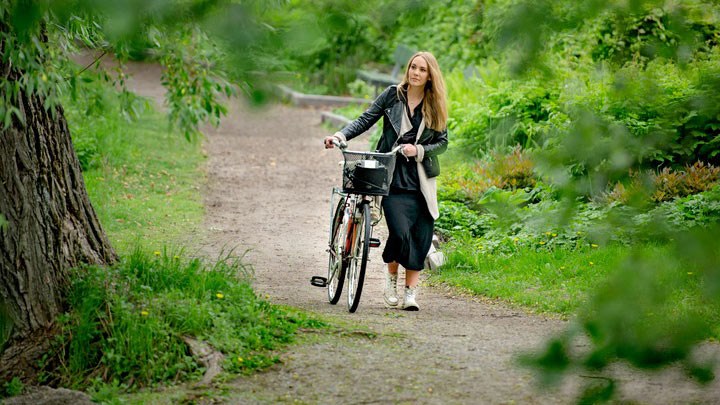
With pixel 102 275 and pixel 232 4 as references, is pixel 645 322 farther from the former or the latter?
pixel 102 275

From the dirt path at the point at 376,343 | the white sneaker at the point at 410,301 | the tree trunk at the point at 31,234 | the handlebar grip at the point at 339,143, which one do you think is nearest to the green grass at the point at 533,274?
the dirt path at the point at 376,343

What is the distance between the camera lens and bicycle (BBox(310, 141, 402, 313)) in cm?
704

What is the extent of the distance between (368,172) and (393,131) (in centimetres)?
64

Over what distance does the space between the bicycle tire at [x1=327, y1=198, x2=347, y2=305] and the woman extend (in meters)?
0.35

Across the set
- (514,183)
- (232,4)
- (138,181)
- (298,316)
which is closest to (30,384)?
(298,316)

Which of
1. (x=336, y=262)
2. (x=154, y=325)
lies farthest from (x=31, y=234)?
(x=336, y=262)

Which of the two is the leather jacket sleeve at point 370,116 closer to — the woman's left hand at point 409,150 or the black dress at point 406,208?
the black dress at point 406,208

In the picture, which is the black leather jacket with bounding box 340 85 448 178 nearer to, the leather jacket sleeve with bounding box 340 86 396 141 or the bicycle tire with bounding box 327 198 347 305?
the leather jacket sleeve with bounding box 340 86 396 141

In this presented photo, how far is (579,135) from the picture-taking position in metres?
3.02

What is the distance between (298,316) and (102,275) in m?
1.33

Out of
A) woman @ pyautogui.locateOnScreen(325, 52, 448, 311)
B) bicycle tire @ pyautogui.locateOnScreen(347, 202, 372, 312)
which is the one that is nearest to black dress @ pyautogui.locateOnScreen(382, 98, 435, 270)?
woman @ pyautogui.locateOnScreen(325, 52, 448, 311)

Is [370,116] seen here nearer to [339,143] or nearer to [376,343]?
[339,143]

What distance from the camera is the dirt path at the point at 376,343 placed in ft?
17.7

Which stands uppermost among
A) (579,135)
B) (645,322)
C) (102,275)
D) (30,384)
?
(579,135)
